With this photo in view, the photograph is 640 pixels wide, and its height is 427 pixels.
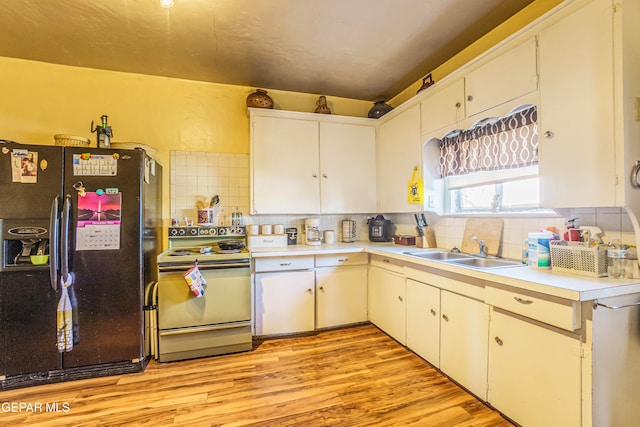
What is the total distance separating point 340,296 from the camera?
9.91 feet

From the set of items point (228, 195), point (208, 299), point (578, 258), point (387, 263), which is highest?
point (228, 195)

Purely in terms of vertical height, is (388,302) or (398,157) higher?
(398,157)

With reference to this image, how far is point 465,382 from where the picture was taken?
195 centimetres

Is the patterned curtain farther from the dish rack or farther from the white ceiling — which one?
the white ceiling

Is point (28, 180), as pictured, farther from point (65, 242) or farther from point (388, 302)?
point (388, 302)

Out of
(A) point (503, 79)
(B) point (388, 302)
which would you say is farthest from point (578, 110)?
(B) point (388, 302)

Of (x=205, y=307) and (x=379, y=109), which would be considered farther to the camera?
(x=379, y=109)

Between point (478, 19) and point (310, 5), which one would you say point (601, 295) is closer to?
point (478, 19)

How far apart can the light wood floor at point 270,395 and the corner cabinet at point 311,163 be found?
1.50 metres

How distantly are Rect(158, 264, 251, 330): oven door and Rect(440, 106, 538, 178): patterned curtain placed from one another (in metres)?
2.03

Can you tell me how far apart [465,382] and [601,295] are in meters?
1.03

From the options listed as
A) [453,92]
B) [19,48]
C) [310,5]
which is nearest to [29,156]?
[19,48]

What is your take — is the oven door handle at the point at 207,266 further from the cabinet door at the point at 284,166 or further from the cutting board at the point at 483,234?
the cutting board at the point at 483,234

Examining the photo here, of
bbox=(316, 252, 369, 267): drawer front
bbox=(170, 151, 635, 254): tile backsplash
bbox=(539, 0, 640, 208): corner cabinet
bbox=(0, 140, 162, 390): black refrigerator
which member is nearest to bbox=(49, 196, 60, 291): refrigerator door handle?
bbox=(0, 140, 162, 390): black refrigerator
